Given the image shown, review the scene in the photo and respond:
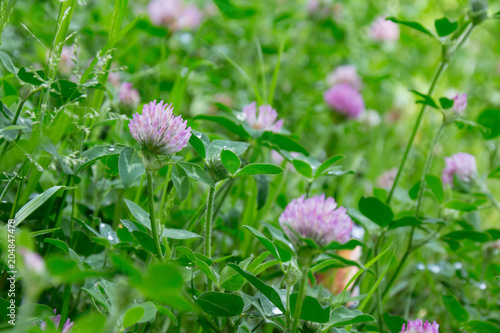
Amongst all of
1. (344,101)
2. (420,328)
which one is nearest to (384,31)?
(344,101)

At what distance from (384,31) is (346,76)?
0.59m

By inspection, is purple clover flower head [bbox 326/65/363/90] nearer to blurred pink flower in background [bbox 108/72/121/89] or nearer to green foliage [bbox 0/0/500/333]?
green foliage [bbox 0/0/500/333]

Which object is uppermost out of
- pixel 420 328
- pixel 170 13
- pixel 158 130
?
pixel 170 13

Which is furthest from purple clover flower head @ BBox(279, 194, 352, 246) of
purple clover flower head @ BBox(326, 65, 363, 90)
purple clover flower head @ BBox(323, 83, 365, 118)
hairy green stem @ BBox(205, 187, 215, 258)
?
purple clover flower head @ BBox(326, 65, 363, 90)

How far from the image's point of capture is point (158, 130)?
0.55 metres

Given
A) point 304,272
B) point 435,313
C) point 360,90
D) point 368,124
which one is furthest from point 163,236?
point 360,90

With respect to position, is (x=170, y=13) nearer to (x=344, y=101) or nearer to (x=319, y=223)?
(x=344, y=101)

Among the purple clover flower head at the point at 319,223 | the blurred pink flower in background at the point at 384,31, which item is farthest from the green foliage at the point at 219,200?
the blurred pink flower in background at the point at 384,31

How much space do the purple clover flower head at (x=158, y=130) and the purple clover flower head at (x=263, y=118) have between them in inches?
12.7

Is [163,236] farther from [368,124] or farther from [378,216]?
[368,124]

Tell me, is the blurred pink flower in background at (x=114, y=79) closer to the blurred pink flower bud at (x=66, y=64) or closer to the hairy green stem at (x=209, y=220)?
the blurred pink flower bud at (x=66, y=64)

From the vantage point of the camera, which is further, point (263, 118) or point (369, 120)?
point (369, 120)

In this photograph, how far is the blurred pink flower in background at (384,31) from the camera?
7.70 feet

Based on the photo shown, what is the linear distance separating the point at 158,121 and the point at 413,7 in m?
2.20
